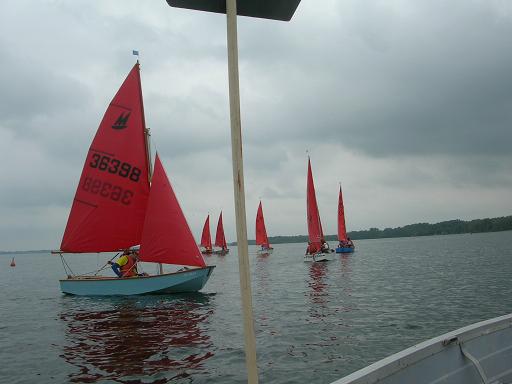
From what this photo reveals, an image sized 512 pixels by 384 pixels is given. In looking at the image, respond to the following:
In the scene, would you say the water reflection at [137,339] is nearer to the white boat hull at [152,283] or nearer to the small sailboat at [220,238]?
the white boat hull at [152,283]

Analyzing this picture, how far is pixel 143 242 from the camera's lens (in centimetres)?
1922

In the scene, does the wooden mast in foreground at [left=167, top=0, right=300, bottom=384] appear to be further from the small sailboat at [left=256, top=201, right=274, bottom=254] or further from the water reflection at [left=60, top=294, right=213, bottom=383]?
the small sailboat at [left=256, top=201, right=274, bottom=254]

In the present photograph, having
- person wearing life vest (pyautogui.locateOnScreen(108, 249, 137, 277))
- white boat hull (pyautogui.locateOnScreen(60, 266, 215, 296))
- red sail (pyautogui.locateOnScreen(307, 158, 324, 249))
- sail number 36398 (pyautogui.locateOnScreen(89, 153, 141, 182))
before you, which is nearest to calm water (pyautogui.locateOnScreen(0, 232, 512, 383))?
white boat hull (pyautogui.locateOnScreen(60, 266, 215, 296))

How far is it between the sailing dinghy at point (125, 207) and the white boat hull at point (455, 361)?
50.9 feet

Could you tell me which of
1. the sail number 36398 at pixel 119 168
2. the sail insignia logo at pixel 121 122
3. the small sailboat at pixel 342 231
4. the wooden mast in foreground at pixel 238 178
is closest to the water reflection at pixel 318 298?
the sail number 36398 at pixel 119 168

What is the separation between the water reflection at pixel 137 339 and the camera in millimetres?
9594

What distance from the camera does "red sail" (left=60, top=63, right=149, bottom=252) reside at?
21406 mm

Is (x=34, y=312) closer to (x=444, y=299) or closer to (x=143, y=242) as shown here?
(x=143, y=242)

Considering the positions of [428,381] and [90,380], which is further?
[90,380]

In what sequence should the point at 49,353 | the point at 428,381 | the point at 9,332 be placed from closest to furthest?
the point at 428,381 < the point at 49,353 < the point at 9,332

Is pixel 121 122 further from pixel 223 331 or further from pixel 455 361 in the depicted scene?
pixel 455 361

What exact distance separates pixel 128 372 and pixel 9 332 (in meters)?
9.30

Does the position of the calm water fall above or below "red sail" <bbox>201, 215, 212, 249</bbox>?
below

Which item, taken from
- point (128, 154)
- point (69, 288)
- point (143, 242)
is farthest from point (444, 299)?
point (69, 288)
